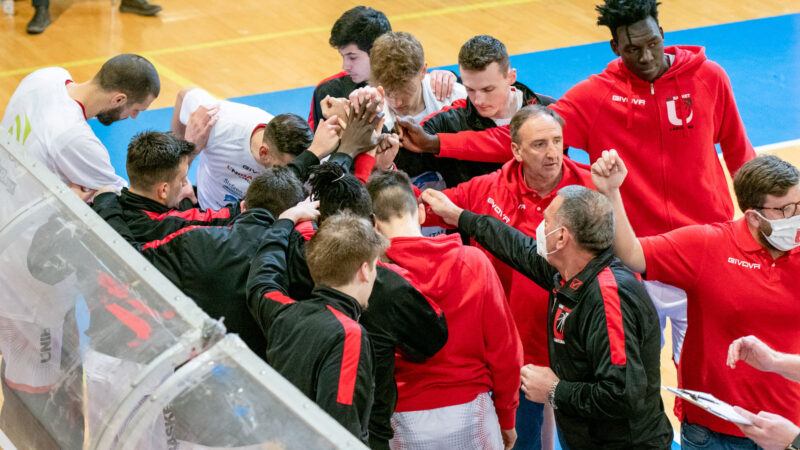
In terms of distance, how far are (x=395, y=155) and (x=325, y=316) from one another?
1975 mm

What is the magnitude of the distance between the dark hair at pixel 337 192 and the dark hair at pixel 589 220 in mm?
942

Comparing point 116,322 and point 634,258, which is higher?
point 634,258

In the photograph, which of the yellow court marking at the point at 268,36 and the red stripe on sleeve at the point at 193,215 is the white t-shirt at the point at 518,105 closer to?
the red stripe on sleeve at the point at 193,215

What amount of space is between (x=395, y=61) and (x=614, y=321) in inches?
90.4

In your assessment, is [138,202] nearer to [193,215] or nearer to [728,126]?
[193,215]

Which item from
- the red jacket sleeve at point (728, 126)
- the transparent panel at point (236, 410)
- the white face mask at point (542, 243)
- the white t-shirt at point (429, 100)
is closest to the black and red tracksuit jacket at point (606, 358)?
the white face mask at point (542, 243)

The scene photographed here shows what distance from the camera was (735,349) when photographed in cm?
388

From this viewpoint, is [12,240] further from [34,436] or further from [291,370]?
[291,370]

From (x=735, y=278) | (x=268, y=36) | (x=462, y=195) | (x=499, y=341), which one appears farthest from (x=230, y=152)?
(x=268, y=36)

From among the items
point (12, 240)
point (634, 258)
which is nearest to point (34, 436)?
point (12, 240)

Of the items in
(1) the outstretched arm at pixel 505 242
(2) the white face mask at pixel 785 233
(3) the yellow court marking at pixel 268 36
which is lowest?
(3) the yellow court marking at pixel 268 36

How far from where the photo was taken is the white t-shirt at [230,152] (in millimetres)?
5820

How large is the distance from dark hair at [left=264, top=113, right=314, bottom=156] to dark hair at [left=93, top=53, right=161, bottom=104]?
39.9 inches

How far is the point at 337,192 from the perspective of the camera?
4.50 m
